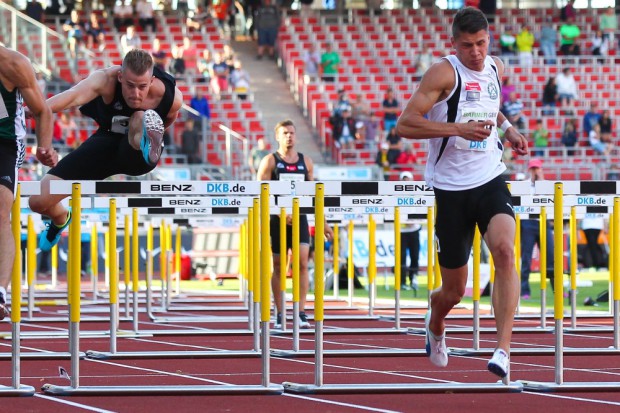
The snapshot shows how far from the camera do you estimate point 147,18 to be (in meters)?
33.2

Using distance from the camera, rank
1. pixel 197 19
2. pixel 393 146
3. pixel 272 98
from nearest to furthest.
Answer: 1. pixel 393 146
2. pixel 272 98
3. pixel 197 19

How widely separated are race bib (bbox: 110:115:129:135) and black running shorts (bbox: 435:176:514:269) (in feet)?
7.38

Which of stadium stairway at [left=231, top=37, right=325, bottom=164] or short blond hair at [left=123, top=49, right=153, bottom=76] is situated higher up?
stadium stairway at [left=231, top=37, right=325, bottom=164]

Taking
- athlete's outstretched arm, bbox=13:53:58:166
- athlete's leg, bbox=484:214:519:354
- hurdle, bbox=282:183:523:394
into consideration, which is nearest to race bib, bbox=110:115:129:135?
athlete's outstretched arm, bbox=13:53:58:166

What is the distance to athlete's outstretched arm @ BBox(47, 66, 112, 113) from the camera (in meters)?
8.43

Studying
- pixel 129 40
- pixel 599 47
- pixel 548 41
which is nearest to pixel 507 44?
pixel 548 41

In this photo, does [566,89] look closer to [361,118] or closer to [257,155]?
[361,118]

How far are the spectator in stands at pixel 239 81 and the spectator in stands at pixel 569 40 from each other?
28.5 feet

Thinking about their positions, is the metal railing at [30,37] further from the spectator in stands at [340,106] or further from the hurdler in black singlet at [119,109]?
the hurdler in black singlet at [119,109]

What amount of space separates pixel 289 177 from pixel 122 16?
21.1 meters

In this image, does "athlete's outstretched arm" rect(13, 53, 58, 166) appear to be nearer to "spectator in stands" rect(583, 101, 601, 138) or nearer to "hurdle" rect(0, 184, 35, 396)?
"hurdle" rect(0, 184, 35, 396)

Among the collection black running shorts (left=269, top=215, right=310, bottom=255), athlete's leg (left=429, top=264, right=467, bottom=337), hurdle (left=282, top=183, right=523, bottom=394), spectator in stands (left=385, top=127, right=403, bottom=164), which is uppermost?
spectator in stands (left=385, top=127, right=403, bottom=164)

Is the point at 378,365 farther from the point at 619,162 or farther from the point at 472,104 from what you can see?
the point at 619,162

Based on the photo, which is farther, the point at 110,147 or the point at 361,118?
the point at 361,118
